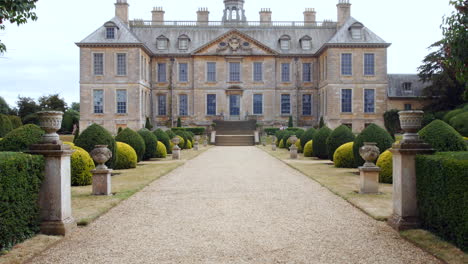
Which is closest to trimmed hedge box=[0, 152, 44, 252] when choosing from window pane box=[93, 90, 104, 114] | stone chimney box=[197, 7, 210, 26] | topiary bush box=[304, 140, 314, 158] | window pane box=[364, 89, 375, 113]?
topiary bush box=[304, 140, 314, 158]

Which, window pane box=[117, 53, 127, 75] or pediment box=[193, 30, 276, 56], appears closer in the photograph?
window pane box=[117, 53, 127, 75]

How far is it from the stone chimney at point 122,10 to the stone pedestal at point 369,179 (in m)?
35.7

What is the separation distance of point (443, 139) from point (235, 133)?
2910 centimetres

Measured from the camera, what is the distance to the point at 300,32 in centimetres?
4453

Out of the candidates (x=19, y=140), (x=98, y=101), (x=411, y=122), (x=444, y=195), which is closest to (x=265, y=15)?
(x=98, y=101)

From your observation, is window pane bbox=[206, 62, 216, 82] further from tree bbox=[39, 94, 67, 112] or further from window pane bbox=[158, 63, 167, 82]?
tree bbox=[39, 94, 67, 112]

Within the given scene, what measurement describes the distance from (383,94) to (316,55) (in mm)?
6681

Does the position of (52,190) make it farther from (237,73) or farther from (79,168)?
(237,73)

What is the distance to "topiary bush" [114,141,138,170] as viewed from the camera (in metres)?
15.7

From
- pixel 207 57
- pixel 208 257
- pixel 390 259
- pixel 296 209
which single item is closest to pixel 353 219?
pixel 296 209

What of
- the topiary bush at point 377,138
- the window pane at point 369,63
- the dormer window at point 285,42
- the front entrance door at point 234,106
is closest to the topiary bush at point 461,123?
the window pane at point 369,63

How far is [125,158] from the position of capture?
15.8 m

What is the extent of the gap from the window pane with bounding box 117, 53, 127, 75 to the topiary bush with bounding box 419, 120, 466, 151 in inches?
1217

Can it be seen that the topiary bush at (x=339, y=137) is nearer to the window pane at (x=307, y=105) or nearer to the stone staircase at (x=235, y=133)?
the stone staircase at (x=235, y=133)
